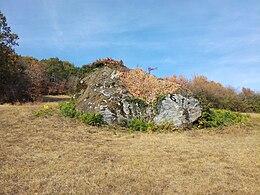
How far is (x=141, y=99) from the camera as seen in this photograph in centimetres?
1073

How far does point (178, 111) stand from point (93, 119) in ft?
11.5

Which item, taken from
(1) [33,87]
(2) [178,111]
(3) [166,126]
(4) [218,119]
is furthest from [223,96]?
(1) [33,87]

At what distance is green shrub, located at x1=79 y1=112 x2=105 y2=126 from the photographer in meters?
9.84

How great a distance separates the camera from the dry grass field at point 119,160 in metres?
4.34

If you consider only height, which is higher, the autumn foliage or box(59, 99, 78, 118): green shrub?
the autumn foliage

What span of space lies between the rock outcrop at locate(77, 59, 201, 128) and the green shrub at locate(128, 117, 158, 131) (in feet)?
0.84

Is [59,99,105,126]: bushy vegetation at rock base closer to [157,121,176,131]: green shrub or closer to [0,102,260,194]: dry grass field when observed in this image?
[0,102,260,194]: dry grass field

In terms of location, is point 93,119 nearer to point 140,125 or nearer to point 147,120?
point 140,125

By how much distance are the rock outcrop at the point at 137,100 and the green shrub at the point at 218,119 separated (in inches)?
13.9

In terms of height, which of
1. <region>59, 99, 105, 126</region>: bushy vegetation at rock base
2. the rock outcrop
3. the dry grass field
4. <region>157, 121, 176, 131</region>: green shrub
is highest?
the rock outcrop

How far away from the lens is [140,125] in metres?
9.98

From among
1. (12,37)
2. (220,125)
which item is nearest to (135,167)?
(220,125)

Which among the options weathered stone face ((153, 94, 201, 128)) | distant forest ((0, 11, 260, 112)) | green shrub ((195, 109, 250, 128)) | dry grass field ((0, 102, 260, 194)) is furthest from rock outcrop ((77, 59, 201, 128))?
distant forest ((0, 11, 260, 112))

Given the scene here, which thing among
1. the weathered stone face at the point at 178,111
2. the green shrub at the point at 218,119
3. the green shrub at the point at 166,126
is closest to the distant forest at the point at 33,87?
the green shrub at the point at 218,119
